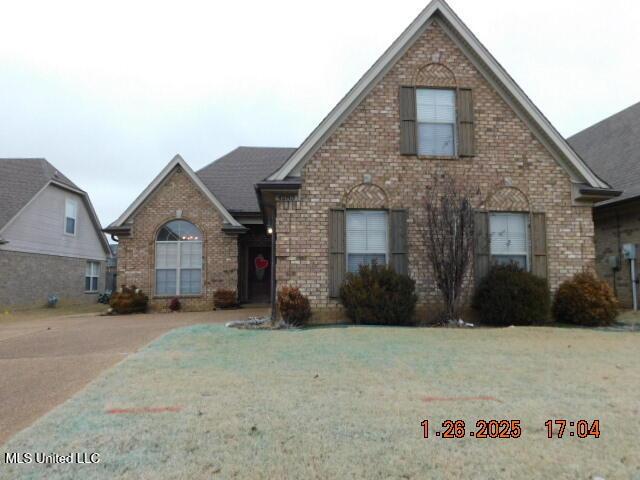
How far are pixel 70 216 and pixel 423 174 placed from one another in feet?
61.1

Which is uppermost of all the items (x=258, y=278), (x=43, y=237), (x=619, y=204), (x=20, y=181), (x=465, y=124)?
(x=20, y=181)

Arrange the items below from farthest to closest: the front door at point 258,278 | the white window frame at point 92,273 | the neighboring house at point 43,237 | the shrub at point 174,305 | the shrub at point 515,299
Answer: the white window frame at point 92,273 < the neighboring house at point 43,237 < the front door at point 258,278 < the shrub at point 174,305 < the shrub at point 515,299

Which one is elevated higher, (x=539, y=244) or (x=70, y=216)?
(x=70, y=216)

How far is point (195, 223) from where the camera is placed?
Result: 1511cm

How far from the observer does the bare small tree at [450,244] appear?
30.3 ft

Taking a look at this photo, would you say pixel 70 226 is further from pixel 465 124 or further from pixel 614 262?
pixel 614 262

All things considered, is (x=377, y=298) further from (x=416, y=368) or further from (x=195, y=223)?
Result: (x=195, y=223)

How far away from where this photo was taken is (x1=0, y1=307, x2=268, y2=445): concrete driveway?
4.18m

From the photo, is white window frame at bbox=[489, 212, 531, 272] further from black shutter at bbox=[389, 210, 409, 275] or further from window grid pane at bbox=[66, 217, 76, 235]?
window grid pane at bbox=[66, 217, 76, 235]

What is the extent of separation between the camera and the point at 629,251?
12766 millimetres

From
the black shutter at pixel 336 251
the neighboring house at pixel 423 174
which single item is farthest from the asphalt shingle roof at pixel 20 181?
the black shutter at pixel 336 251

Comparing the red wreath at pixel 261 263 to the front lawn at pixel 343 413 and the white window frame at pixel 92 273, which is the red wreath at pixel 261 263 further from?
the white window frame at pixel 92 273

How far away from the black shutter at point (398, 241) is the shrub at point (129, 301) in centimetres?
893

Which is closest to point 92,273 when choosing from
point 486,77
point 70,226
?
point 70,226
